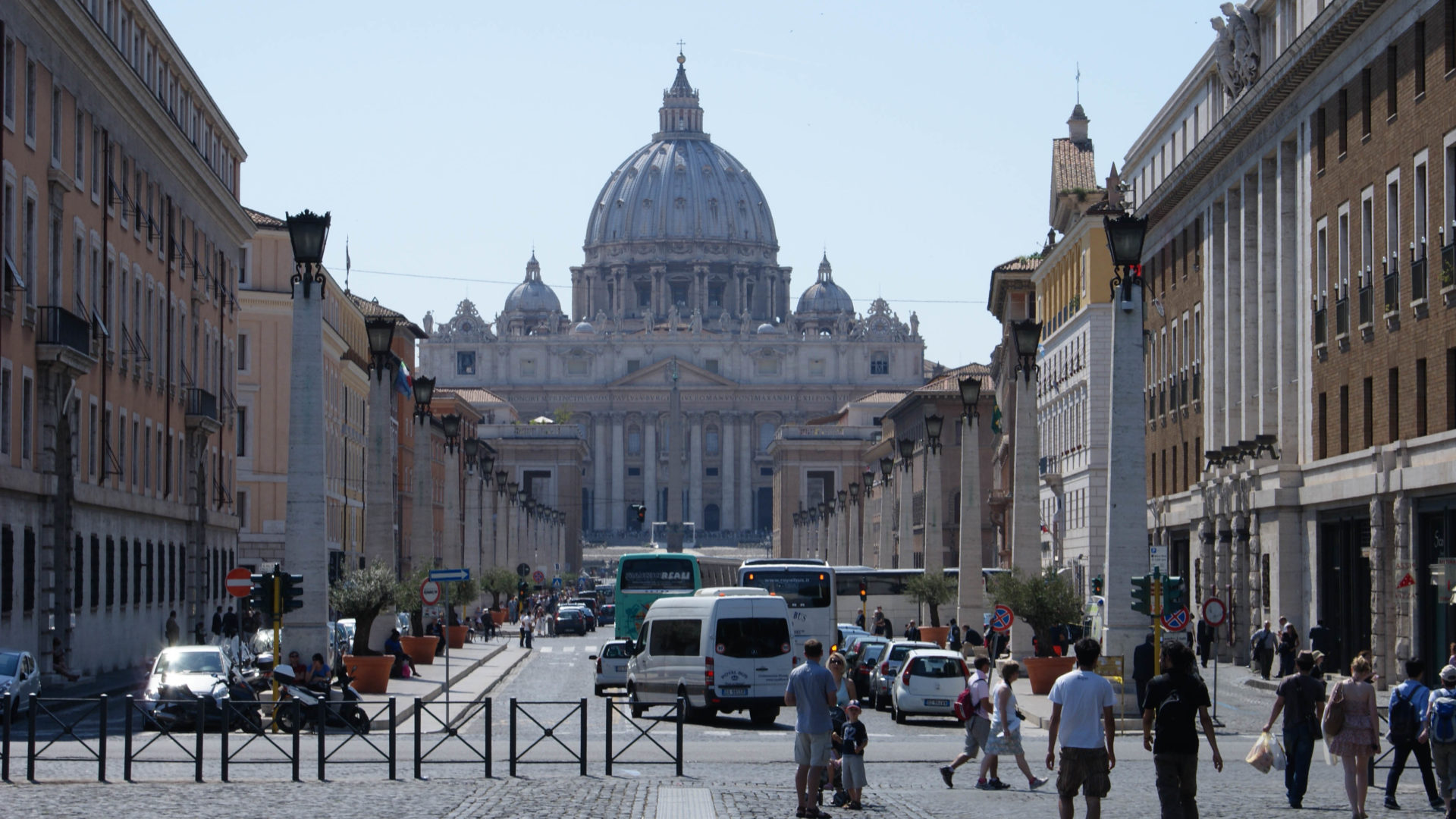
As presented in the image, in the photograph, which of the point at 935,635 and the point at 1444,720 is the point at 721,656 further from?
the point at 935,635

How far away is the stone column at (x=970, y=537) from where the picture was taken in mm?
50625

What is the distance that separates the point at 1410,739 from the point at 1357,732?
122 cm

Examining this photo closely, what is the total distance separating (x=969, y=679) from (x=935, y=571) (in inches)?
1546

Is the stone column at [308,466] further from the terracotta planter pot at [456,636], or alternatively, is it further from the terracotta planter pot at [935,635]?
the terracotta planter pot at [456,636]

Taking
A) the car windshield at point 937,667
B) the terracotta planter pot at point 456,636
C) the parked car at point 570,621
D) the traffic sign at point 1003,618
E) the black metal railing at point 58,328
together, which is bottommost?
the parked car at point 570,621

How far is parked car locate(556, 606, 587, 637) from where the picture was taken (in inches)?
3479

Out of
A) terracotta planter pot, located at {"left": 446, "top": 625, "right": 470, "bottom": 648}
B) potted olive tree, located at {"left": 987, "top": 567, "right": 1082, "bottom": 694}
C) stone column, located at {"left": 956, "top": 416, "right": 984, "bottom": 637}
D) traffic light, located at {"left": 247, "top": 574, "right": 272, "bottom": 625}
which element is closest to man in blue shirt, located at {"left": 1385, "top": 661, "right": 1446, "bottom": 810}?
traffic light, located at {"left": 247, "top": 574, "right": 272, "bottom": 625}

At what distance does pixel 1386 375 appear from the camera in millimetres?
37969

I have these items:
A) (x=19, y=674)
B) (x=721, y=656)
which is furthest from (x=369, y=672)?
(x=19, y=674)

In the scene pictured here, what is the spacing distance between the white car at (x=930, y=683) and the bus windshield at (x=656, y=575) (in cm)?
2350

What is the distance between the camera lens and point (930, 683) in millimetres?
34125

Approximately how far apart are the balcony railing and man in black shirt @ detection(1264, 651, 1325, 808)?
16951 mm

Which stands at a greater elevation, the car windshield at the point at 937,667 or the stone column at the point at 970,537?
the stone column at the point at 970,537

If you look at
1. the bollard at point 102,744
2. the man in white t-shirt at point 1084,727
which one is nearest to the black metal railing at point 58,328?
the bollard at point 102,744
